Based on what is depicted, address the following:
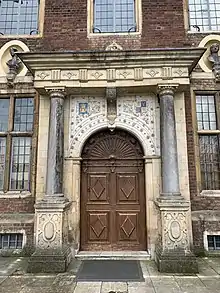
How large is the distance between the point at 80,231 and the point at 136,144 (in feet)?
8.65

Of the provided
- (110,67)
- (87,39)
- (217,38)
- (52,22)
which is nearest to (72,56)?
(110,67)

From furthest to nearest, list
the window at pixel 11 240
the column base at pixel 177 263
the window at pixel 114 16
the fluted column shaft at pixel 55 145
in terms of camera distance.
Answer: the window at pixel 114 16, the window at pixel 11 240, the fluted column shaft at pixel 55 145, the column base at pixel 177 263

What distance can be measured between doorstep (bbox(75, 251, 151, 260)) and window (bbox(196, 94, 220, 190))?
230 centimetres

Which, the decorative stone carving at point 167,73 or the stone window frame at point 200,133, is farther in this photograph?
the stone window frame at point 200,133

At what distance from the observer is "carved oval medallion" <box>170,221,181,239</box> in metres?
5.32

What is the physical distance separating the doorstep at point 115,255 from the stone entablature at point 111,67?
4.00 meters

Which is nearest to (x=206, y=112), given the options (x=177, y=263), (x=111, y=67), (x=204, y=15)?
(x=111, y=67)

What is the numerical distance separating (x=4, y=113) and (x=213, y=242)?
6422 millimetres

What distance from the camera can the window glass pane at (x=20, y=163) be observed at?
679 centimetres

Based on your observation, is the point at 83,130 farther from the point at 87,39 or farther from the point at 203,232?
the point at 203,232

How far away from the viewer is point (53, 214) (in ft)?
17.9

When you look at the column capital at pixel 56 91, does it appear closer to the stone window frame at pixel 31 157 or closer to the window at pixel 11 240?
the stone window frame at pixel 31 157

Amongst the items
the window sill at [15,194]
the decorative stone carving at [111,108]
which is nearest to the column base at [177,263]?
the decorative stone carving at [111,108]

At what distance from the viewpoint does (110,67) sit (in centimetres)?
615
